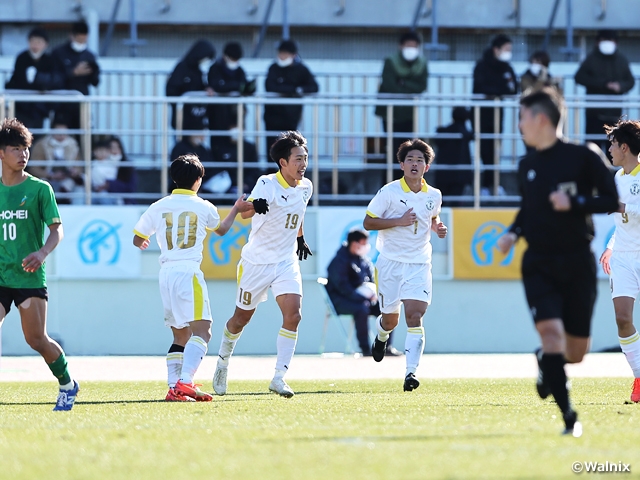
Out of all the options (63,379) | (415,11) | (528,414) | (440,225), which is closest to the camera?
(528,414)

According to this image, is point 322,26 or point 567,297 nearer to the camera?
point 567,297

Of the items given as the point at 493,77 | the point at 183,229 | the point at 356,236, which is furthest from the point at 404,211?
the point at 493,77

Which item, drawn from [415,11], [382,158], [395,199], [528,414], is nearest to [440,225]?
[395,199]

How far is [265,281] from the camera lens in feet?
33.9

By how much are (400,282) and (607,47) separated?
31.7ft

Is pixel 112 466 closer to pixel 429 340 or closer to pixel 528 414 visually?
pixel 528 414

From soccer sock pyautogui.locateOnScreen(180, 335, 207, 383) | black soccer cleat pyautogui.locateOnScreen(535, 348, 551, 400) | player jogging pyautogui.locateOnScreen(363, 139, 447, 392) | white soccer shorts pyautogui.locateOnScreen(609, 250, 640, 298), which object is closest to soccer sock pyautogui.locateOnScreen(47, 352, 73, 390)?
soccer sock pyautogui.locateOnScreen(180, 335, 207, 383)

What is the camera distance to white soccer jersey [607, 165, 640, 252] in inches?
388

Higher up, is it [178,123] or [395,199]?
[178,123]

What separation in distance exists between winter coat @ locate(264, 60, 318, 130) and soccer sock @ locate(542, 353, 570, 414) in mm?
12571

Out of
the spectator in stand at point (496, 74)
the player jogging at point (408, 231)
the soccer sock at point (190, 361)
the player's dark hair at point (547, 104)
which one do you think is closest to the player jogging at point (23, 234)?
the soccer sock at point (190, 361)

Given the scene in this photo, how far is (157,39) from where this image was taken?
79.6 ft

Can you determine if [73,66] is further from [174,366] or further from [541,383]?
[541,383]

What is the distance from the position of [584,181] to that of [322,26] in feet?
59.0
